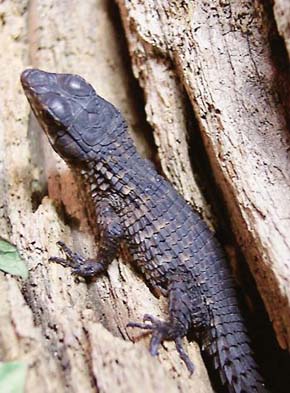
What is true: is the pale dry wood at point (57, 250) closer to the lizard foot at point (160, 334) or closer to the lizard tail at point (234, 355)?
the lizard foot at point (160, 334)

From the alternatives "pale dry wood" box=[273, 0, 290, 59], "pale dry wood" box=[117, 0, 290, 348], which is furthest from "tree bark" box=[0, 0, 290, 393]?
"pale dry wood" box=[273, 0, 290, 59]

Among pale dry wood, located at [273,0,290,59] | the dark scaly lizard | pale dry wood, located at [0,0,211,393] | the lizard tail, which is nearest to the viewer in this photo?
pale dry wood, located at [0,0,211,393]

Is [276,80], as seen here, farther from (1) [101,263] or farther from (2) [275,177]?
(1) [101,263]

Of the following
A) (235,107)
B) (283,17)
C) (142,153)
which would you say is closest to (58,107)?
(142,153)

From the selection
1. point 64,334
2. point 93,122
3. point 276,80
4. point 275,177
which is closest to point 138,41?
point 93,122

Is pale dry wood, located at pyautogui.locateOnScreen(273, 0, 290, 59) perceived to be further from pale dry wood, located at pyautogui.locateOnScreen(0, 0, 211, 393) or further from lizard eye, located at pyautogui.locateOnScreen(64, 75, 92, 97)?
pale dry wood, located at pyautogui.locateOnScreen(0, 0, 211, 393)

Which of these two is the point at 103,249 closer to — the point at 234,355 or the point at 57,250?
the point at 57,250
